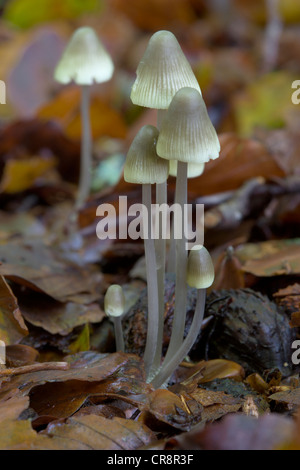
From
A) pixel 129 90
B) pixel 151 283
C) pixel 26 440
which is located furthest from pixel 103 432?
pixel 129 90

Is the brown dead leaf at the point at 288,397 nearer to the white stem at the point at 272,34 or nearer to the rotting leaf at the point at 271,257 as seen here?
the rotting leaf at the point at 271,257

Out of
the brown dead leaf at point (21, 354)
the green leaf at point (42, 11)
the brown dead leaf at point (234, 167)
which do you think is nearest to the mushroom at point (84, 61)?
the brown dead leaf at point (234, 167)

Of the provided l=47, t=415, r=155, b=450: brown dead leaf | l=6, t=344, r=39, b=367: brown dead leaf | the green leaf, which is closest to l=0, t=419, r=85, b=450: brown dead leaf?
l=47, t=415, r=155, b=450: brown dead leaf

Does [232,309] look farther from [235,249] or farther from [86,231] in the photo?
[86,231]

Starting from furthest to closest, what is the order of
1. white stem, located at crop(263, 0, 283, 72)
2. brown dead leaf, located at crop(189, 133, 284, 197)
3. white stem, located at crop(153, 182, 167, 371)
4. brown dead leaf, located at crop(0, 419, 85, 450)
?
white stem, located at crop(263, 0, 283, 72)
brown dead leaf, located at crop(189, 133, 284, 197)
white stem, located at crop(153, 182, 167, 371)
brown dead leaf, located at crop(0, 419, 85, 450)

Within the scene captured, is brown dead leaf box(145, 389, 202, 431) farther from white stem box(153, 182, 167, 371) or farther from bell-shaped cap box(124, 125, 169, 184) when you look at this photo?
bell-shaped cap box(124, 125, 169, 184)

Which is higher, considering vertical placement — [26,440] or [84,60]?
[84,60]

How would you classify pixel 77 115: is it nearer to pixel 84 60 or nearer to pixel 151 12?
pixel 84 60
